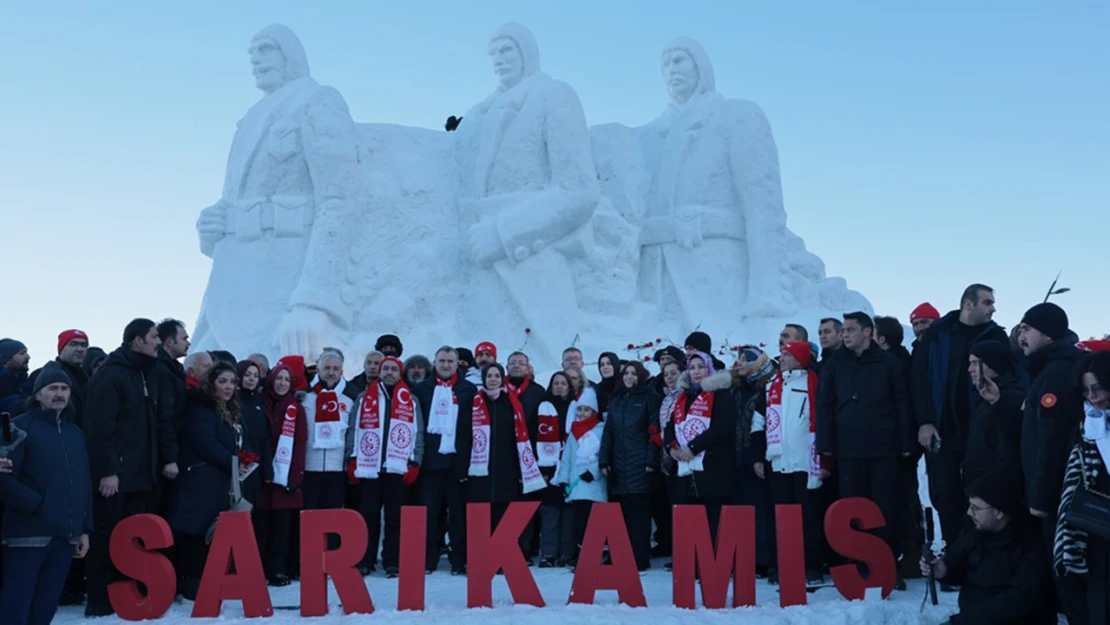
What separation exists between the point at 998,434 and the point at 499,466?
11.2ft

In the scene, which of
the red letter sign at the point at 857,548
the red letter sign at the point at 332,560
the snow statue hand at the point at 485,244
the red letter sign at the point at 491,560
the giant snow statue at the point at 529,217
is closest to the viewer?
the red letter sign at the point at 332,560

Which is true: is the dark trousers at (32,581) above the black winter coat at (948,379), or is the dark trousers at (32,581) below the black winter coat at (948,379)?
below

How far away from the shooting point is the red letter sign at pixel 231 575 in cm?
610

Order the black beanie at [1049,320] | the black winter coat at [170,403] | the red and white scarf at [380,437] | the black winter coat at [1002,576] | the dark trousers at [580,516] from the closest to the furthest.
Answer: the black winter coat at [1002,576]
the black beanie at [1049,320]
the black winter coat at [170,403]
the red and white scarf at [380,437]
the dark trousers at [580,516]

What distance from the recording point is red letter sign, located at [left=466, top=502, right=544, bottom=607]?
6.22m

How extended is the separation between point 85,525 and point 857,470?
4.03m

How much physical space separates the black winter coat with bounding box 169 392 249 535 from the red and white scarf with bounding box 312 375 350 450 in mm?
867

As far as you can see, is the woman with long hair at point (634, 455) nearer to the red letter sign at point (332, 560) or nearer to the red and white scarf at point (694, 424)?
the red and white scarf at point (694, 424)

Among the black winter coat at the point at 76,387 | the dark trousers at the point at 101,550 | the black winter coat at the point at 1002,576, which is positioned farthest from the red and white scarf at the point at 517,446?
the black winter coat at the point at 1002,576

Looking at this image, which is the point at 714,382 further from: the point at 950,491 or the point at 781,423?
the point at 950,491

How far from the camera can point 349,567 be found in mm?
6121

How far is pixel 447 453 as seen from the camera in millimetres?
8008

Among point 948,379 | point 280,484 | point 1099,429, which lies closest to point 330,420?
point 280,484

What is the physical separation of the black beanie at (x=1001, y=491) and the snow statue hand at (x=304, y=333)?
23.1ft
